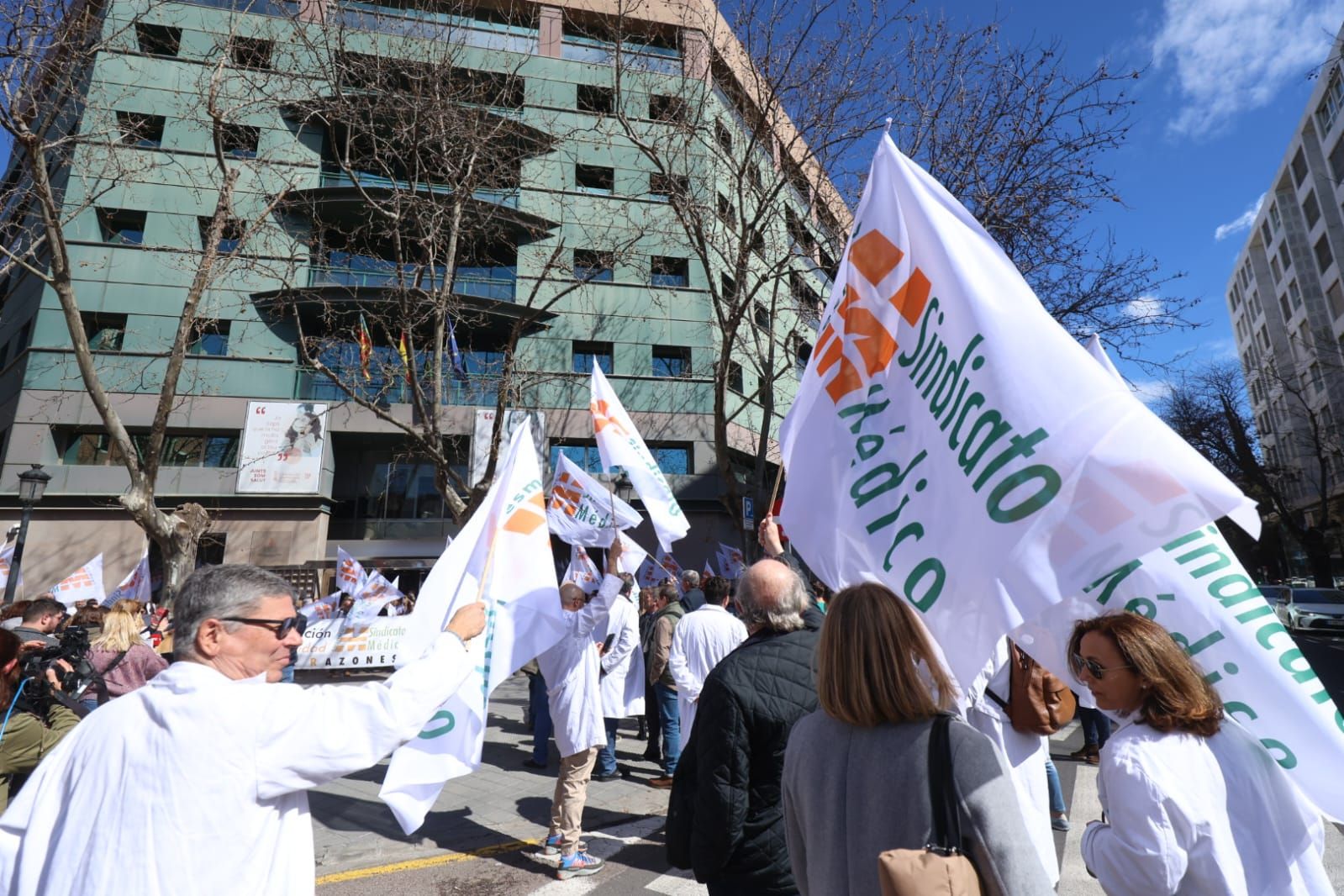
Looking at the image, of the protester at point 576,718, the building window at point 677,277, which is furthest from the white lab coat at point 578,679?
the building window at point 677,277

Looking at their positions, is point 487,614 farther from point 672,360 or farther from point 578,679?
point 672,360

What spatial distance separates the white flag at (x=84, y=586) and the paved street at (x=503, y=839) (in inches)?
357

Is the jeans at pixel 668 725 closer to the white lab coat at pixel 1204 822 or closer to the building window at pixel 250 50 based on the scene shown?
the white lab coat at pixel 1204 822

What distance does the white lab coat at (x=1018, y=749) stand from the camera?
326 cm

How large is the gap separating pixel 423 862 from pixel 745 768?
350cm

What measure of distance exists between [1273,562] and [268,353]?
63.1m

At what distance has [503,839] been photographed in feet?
17.8

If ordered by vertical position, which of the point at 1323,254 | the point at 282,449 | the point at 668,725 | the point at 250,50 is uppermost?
the point at 1323,254

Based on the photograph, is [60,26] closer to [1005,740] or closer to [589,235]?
[1005,740]

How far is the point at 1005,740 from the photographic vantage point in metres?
3.47

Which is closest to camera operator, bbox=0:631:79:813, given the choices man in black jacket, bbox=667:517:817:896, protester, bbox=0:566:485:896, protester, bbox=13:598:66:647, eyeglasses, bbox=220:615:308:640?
protester, bbox=0:566:485:896

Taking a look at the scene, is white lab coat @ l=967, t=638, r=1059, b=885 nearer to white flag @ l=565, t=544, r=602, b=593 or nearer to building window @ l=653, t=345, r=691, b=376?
white flag @ l=565, t=544, r=602, b=593

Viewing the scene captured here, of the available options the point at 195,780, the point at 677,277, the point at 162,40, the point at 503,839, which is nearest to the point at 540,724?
the point at 503,839

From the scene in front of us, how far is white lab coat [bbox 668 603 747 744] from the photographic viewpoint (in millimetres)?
5527
